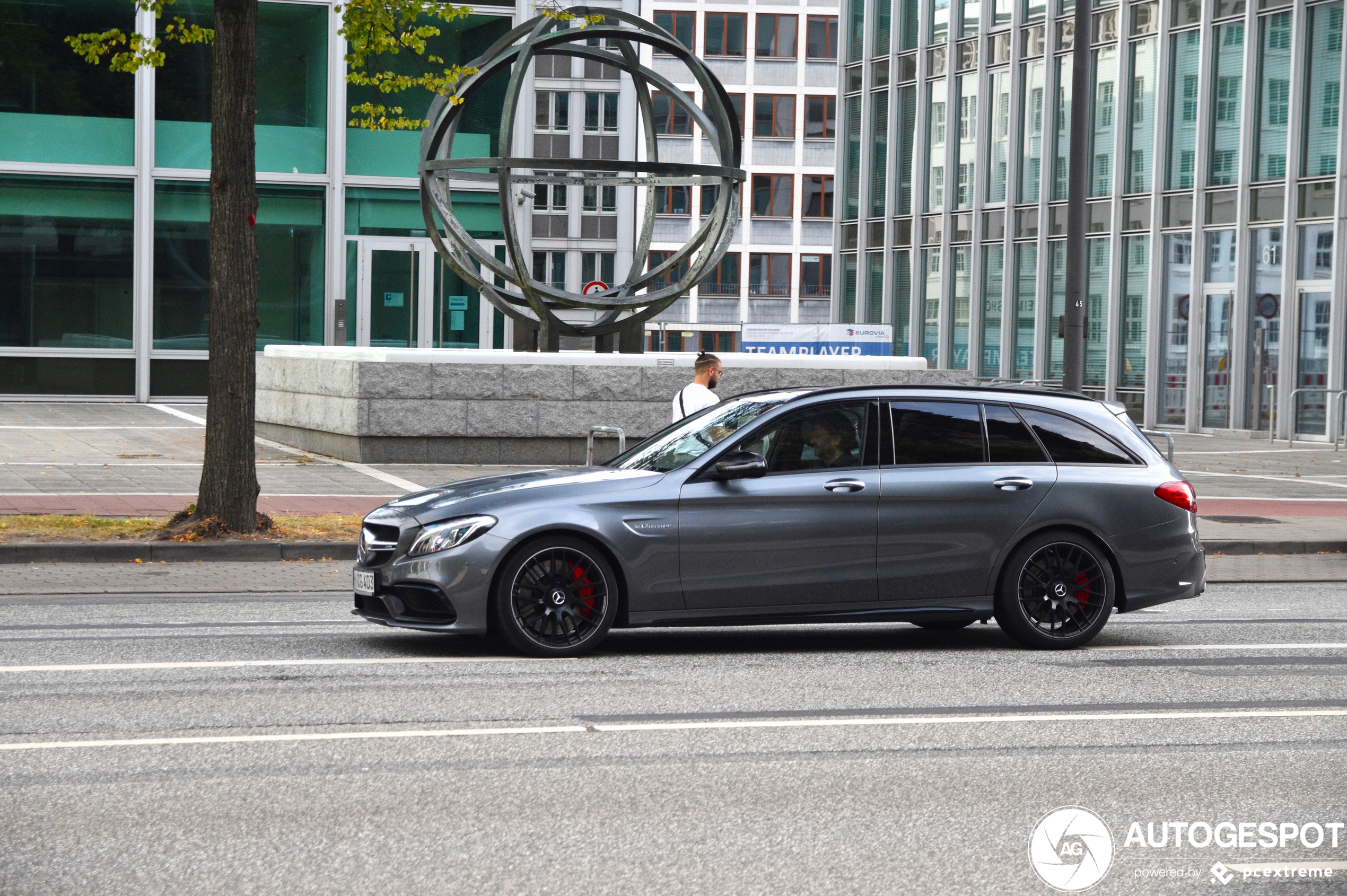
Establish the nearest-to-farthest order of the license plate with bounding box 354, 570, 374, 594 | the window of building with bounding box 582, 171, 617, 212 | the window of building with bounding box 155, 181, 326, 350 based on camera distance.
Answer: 1. the license plate with bounding box 354, 570, 374, 594
2. the window of building with bounding box 155, 181, 326, 350
3. the window of building with bounding box 582, 171, 617, 212

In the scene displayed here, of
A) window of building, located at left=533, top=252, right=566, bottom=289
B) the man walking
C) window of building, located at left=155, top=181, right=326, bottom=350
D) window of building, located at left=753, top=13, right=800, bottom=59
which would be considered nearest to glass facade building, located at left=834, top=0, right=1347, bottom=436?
window of building, located at left=155, top=181, right=326, bottom=350

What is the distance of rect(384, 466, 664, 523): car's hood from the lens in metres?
8.60

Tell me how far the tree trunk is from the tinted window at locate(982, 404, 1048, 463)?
6.41 meters

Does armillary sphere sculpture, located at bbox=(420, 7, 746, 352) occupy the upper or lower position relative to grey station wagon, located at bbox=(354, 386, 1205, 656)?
upper

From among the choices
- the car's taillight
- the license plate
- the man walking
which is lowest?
the license plate

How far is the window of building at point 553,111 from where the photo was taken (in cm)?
7581

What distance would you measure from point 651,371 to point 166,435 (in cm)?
704

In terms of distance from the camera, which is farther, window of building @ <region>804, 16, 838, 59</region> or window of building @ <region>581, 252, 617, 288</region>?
window of building @ <region>804, 16, 838, 59</region>

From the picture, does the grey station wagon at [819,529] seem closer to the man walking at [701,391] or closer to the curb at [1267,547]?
the man walking at [701,391]

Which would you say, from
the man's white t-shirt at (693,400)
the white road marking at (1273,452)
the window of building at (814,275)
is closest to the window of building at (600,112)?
the window of building at (814,275)

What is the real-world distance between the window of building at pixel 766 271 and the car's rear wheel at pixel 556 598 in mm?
72539

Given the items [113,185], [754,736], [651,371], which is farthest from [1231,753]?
[113,185]

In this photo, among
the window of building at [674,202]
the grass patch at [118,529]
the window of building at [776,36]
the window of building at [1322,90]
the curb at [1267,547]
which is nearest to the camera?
the grass patch at [118,529]

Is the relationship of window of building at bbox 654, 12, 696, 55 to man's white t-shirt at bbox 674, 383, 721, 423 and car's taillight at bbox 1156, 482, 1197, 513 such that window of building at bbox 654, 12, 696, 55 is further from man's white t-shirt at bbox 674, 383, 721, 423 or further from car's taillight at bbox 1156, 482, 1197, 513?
car's taillight at bbox 1156, 482, 1197, 513
